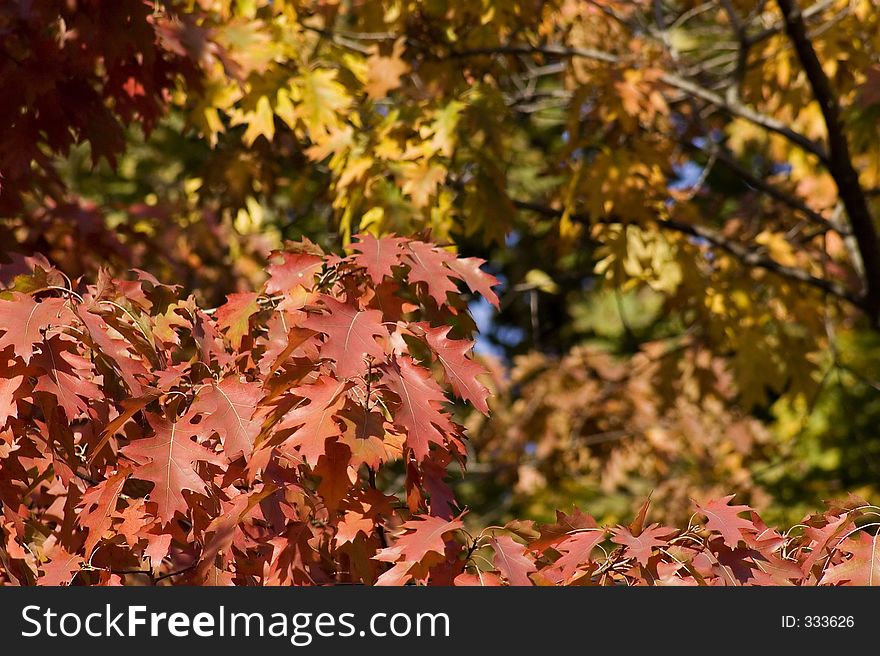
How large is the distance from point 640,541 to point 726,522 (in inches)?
7.1

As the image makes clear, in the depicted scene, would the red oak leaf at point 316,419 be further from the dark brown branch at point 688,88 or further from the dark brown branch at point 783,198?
the dark brown branch at point 783,198

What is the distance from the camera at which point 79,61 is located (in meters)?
3.37

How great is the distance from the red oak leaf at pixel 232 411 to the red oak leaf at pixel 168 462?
4 cm

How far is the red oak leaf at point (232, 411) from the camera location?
6.95 feet

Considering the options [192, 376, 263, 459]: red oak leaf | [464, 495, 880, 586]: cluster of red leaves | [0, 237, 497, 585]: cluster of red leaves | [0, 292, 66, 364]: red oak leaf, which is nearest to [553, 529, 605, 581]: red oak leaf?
[464, 495, 880, 586]: cluster of red leaves

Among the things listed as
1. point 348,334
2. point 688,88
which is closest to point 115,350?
point 348,334

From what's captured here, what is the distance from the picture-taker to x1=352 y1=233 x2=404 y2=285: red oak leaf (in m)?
2.26

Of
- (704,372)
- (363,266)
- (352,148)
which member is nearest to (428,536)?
(363,266)

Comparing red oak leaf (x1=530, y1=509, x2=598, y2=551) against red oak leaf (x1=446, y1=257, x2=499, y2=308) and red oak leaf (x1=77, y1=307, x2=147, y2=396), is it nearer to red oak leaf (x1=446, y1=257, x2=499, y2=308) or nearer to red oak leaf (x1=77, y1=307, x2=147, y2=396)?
red oak leaf (x1=446, y1=257, x2=499, y2=308)

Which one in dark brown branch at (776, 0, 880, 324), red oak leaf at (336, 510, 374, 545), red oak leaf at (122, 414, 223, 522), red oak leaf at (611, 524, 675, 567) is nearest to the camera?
red oak leaf at (611, 524, 675, 567)

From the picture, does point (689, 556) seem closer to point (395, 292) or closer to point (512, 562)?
point (512, 562)

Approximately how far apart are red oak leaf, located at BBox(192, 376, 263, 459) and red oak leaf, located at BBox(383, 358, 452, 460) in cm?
30

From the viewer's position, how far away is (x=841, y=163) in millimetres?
4789

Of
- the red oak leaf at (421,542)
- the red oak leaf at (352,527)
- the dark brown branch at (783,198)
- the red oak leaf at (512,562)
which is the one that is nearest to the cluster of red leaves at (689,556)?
the red oak leaf at (512,562)
